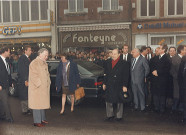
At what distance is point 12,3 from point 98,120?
17304mm

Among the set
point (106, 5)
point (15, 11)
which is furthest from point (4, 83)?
point (15, 11)

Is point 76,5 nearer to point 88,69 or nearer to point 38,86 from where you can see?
point 88,69

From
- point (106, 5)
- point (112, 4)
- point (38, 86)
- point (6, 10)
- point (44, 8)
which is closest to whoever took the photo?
point (38, 86)

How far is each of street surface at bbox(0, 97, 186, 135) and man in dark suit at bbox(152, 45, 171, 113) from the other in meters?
0.51

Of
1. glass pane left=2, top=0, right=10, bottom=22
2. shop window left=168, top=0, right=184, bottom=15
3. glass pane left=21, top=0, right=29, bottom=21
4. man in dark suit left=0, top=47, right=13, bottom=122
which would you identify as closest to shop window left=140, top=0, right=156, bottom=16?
shop window left=168, top=0, right=184, bottom=15

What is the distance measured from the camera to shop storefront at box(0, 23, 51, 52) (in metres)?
19.2

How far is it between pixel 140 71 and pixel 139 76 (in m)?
0.16

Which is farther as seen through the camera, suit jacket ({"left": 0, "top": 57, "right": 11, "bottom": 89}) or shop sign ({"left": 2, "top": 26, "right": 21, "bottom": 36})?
shop sign ({"left": 2, "top": 26, "right": 21, "bottom": 36})

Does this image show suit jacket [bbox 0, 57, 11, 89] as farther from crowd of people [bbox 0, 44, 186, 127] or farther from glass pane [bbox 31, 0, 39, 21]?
glass pane [bbox 31, 0, 39, 21]

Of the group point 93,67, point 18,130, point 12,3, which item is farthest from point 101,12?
point 18,130

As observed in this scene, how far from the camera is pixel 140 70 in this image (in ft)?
22.9

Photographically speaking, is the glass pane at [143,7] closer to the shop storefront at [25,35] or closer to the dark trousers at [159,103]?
the shop storefront at [25,35]

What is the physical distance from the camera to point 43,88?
562 centimetres

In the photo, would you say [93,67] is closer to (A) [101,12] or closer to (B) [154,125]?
(B) [154,125]
